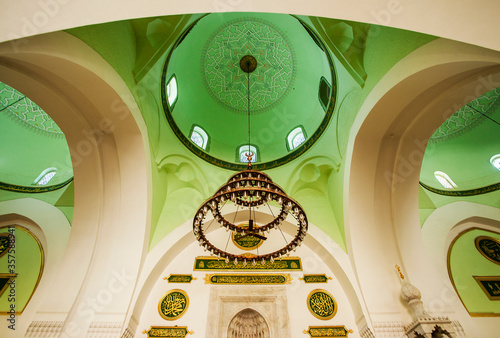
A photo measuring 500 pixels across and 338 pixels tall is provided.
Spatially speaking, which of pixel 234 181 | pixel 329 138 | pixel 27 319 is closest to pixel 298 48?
pixel 329 138

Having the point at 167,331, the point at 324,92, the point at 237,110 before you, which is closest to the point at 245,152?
the point at 237,110

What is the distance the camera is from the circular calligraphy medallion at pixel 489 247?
18.3 ft

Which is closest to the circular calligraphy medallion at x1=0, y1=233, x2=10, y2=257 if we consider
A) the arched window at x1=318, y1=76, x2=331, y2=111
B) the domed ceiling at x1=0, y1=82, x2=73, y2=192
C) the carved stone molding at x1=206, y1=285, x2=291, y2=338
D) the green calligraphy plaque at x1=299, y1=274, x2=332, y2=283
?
the domed ceiling at x1=0, y1=82, x2=73, y2=192

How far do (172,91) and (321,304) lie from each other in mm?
5653

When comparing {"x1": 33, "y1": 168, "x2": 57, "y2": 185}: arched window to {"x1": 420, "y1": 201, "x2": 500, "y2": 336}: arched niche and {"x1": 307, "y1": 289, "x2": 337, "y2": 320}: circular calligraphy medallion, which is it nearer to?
{"x1": 307, "y1": 289, "x2": 337, "y2": 320}: circular calligraphy medallion

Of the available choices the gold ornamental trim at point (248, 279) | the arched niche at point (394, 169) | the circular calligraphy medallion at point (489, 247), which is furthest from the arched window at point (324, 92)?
the circular calligraphy medallion at point (489, 247)

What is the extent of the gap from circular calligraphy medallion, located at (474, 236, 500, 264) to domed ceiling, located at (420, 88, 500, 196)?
1.17m

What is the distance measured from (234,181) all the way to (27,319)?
441 centimetres

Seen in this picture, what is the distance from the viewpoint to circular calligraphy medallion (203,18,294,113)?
21.9 feet

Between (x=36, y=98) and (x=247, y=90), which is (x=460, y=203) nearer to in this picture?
(x=247, y=90)

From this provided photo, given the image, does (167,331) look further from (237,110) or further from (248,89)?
(248,89)

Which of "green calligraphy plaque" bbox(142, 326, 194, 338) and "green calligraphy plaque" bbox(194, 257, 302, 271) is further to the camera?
"green calligraphy plaque" bbox(194, 257, 302, 271)

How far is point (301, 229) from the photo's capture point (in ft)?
13.0

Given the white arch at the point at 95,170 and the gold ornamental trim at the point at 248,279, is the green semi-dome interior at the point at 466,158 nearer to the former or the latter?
the gold ornamental trim at the point at 248,279
